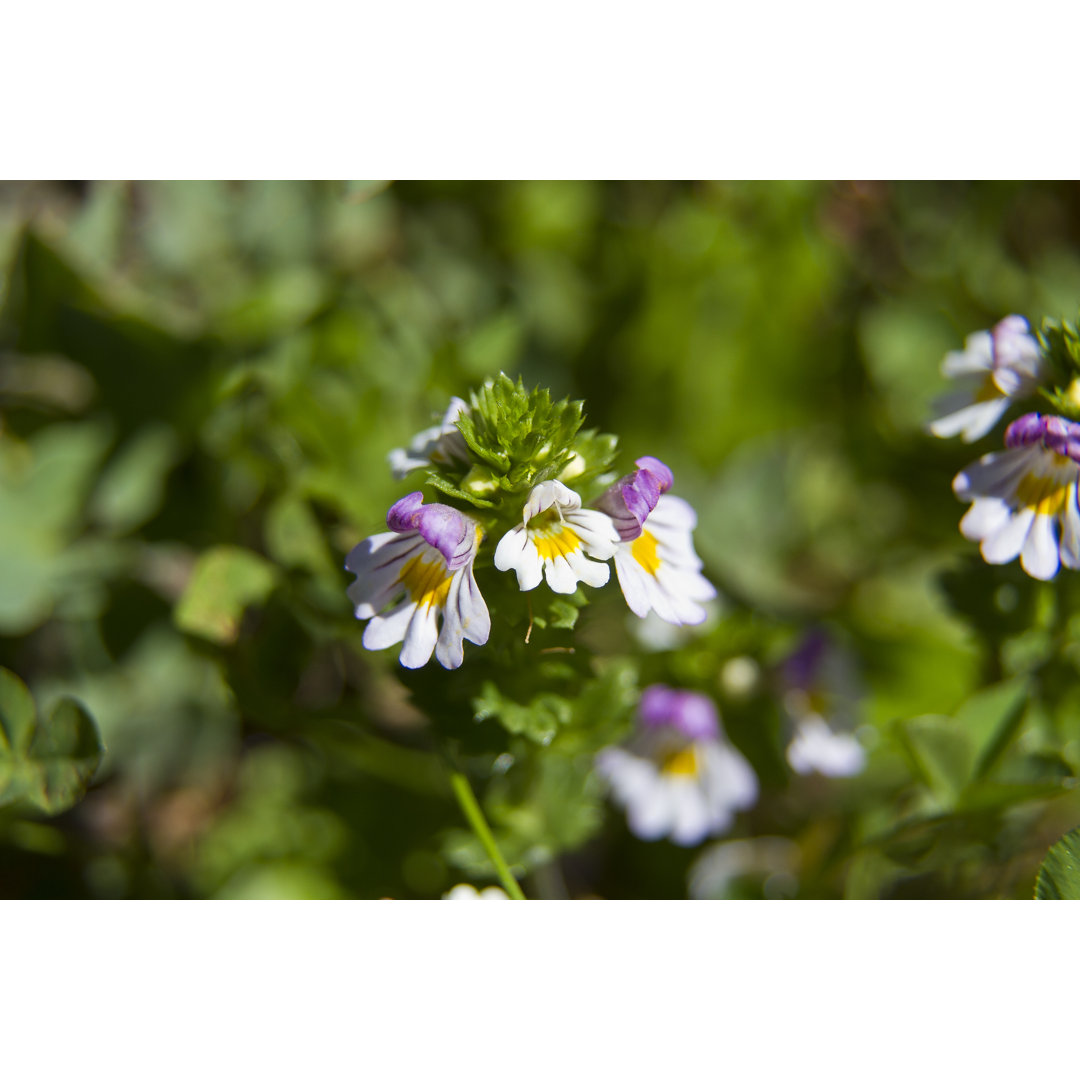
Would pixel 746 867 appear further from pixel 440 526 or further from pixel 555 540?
pixel 440 526

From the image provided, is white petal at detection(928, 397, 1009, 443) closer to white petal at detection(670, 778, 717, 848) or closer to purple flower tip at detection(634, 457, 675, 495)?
purple flower tip at detection(634, 457, 675, 495)

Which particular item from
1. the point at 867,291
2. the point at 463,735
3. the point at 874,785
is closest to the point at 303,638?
the point at 463,735

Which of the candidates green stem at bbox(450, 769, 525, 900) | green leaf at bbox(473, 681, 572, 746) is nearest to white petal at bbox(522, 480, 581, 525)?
green leaf at bbox(473, 681, 572, 746)

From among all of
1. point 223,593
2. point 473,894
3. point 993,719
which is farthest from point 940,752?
point 223,593

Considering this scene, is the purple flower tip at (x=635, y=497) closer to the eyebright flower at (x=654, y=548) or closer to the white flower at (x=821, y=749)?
the eyebright flower at (x=654, y=548)

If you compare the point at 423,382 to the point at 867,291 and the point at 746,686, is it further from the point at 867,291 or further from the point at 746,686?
the point at 867,291

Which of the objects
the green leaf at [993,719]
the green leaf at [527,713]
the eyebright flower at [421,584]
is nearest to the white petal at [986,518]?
the green leaf at [993,719]
